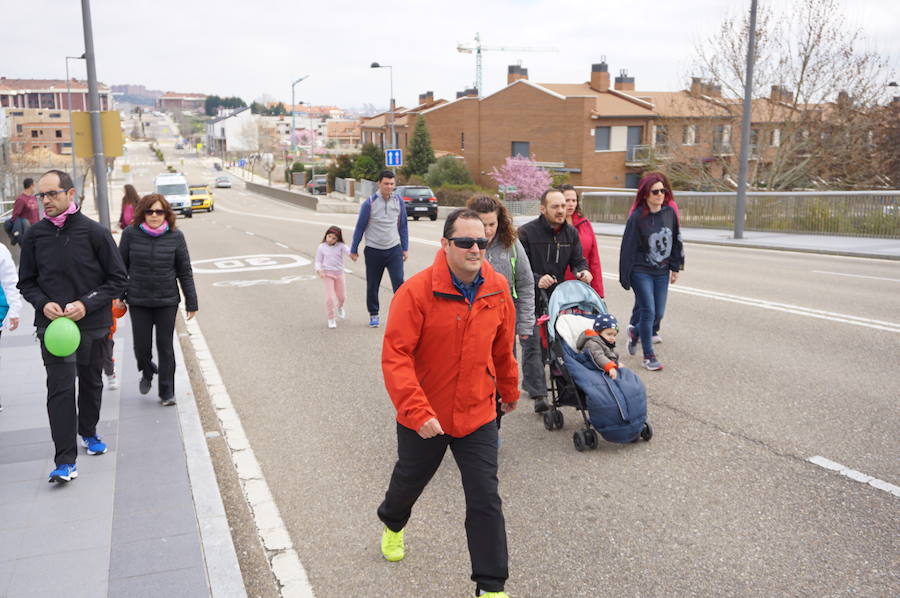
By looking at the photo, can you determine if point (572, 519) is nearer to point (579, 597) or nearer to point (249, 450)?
point (579, 597)

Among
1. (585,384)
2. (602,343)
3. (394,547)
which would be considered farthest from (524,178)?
(394,547)

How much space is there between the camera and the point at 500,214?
564 cm

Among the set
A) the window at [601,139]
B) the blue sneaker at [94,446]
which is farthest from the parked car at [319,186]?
the blue sneaker at [94,446]

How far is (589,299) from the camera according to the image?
21.4 ft

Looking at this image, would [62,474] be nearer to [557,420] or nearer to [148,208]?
[148,208]

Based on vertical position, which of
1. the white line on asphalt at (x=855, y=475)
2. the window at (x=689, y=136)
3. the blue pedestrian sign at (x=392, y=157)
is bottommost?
the white line on asphalt at (x=855, y=475)

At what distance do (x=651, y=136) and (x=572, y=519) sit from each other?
170 feet

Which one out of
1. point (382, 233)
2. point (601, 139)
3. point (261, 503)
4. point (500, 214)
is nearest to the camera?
point (261, 503)

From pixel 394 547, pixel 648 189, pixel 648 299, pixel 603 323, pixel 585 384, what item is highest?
pixel 648 189

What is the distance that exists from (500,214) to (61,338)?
9.75ft

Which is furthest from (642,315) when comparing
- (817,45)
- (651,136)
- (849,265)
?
(651,136)

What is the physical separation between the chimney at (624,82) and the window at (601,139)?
56.4 feet

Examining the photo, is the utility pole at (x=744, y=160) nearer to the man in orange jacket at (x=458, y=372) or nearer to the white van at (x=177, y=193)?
the man in orange jacket at (x=458, y=372)

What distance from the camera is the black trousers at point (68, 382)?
5.28 meters
